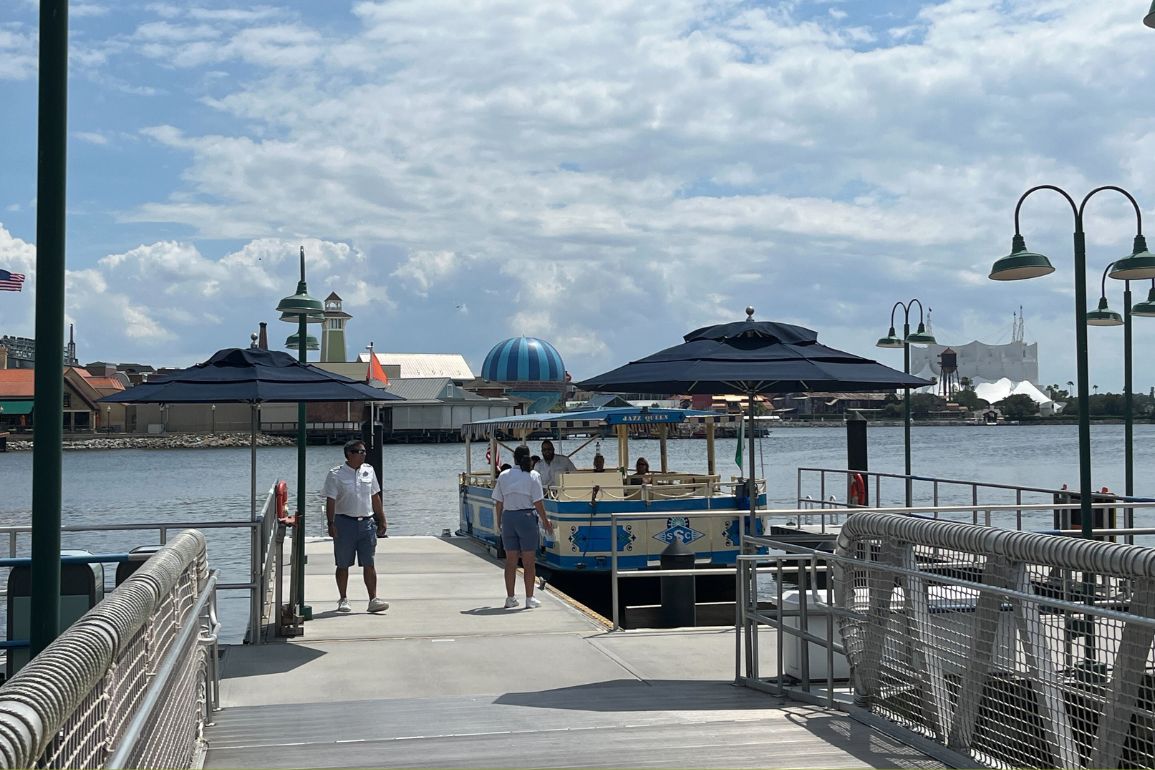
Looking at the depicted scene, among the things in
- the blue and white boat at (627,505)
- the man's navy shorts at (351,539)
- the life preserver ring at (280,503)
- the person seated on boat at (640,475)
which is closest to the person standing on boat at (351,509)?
the man's navy shorts at (351,539)

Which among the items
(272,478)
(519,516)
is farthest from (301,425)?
(272,478)

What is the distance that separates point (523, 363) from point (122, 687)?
4238cm

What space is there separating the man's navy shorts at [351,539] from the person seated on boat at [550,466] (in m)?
6.30

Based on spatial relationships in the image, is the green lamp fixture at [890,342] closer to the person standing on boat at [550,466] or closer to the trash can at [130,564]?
the person standing on boat at [550,466]

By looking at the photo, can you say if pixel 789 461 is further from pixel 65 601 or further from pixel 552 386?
pixel 65 601

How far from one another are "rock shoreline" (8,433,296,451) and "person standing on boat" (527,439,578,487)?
10147cm

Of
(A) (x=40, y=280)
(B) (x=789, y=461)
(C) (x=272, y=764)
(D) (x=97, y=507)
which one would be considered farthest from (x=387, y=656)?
(B) (x=789, y=461)

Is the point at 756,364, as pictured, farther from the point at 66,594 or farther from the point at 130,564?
the point at 66,594

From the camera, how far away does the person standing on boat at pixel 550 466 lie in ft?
60.7

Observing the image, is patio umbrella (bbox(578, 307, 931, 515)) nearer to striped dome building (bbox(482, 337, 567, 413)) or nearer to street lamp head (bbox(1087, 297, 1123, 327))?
street lamp head (bbox(1087, 297, 1123, 327))

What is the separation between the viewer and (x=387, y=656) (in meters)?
9.95

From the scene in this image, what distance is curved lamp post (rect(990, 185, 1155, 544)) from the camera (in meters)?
9.98

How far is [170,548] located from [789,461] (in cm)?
8303

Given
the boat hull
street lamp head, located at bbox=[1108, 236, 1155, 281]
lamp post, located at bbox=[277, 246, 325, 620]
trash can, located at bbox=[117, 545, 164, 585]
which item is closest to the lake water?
the boat hull
